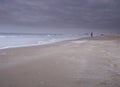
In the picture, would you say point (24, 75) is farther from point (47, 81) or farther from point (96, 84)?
point (96, 84)

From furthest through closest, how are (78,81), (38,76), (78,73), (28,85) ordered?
(78,73) < (38,76) < (78,81) < (28,85)

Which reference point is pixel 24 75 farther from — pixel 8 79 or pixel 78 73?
pixel 78 73

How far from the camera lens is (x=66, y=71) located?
5.59 m

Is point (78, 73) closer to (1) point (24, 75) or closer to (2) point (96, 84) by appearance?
(2) point (96, 84)

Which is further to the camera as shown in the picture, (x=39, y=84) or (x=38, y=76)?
(x=38, y=76)

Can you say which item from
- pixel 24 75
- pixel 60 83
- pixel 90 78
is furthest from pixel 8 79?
pixel 90 78

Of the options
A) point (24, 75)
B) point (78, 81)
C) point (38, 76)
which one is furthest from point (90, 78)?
point (24, 75)

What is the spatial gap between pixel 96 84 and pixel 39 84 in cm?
153

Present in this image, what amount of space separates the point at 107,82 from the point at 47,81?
1.67 metres

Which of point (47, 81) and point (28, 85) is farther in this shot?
point (47, 81)

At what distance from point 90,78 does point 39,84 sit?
154cm

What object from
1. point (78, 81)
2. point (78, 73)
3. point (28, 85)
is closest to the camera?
point (28, 85)

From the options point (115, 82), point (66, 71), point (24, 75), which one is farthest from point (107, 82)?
point (24, 75)

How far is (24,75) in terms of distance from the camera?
5.05 metres
